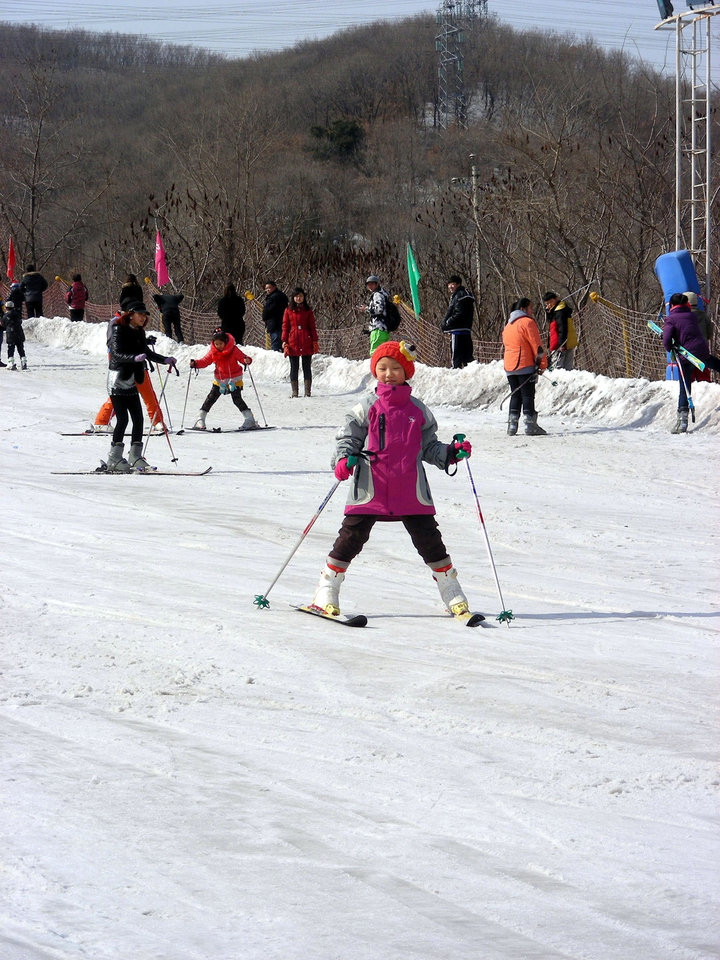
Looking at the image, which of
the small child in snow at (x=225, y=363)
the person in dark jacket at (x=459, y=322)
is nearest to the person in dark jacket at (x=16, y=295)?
the person in dark jacket at (x=459, y=322)

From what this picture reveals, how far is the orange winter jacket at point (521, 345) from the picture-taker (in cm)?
1440

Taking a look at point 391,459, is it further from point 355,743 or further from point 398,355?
point 355,743

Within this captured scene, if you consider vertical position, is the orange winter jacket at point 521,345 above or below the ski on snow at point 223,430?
above

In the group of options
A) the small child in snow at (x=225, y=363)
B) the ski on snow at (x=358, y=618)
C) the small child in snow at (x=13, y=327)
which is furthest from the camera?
Result: the small child in snow at (x=13, y=327)

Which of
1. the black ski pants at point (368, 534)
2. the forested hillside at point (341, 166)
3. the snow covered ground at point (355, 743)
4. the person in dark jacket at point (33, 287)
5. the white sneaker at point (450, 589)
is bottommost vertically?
the snow covered ground at point (355, 743)

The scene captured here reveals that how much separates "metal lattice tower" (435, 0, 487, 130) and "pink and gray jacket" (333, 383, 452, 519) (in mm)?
77330

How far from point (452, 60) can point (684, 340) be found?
75334 millimetres

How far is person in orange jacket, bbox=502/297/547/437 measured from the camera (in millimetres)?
14406

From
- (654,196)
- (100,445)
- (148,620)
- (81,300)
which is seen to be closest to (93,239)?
(81,300)

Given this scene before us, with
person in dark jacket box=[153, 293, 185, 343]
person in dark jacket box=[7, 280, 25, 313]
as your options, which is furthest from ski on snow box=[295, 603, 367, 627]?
person in dark jacket box=[153, 293, 185, 343]

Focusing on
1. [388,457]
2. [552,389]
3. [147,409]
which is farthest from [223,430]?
[388,457]

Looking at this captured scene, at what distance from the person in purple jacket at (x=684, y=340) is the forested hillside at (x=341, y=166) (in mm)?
8313

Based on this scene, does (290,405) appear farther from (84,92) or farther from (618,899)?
(84,92)

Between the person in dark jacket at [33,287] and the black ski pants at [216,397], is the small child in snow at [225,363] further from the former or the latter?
the person in dark jacket at [33,287]
